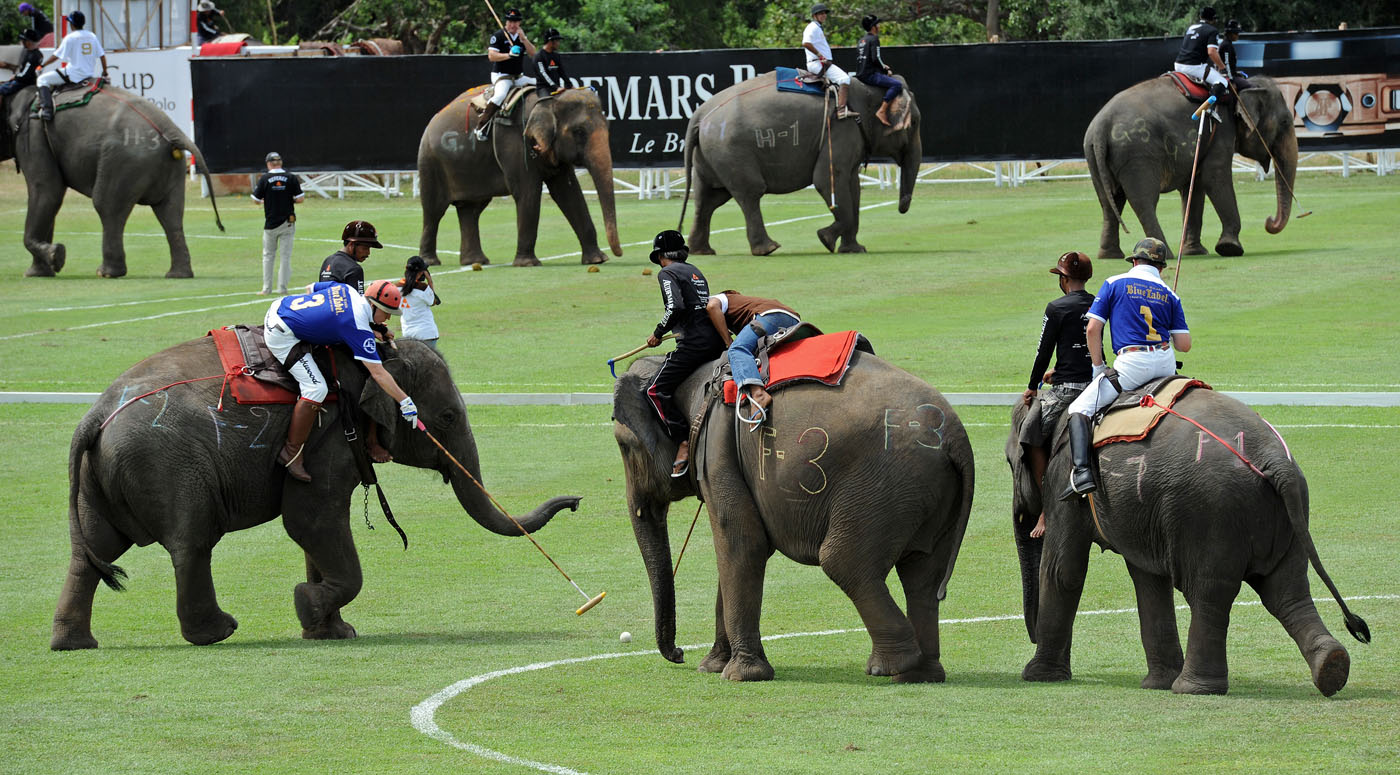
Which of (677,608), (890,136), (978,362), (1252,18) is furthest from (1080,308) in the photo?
(1252,18)

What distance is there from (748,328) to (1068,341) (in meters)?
1.81

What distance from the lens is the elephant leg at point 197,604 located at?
12.4 metres

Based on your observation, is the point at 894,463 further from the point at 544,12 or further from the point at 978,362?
the point at 544,12

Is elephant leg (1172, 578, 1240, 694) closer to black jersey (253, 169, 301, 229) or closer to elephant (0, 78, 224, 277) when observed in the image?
black jersey (253, 169, 301, 229)

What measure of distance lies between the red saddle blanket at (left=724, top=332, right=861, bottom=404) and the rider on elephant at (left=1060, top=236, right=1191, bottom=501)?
1.23 meters

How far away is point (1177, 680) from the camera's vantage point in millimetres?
10469

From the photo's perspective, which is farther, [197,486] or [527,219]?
[527,219]

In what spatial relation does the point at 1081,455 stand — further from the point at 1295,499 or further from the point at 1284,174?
the point at 1284,174

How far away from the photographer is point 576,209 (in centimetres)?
3250

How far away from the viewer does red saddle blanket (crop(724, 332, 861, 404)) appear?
11.2m

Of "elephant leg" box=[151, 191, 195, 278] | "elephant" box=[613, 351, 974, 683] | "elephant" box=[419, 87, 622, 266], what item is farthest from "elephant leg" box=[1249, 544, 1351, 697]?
"elephant leg" box=[151, 191, 195, 278]

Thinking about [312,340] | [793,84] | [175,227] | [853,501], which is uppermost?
[793,84]

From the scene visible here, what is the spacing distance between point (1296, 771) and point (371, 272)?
25.2m

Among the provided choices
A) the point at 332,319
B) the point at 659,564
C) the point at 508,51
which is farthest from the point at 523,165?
the point at 659,564
